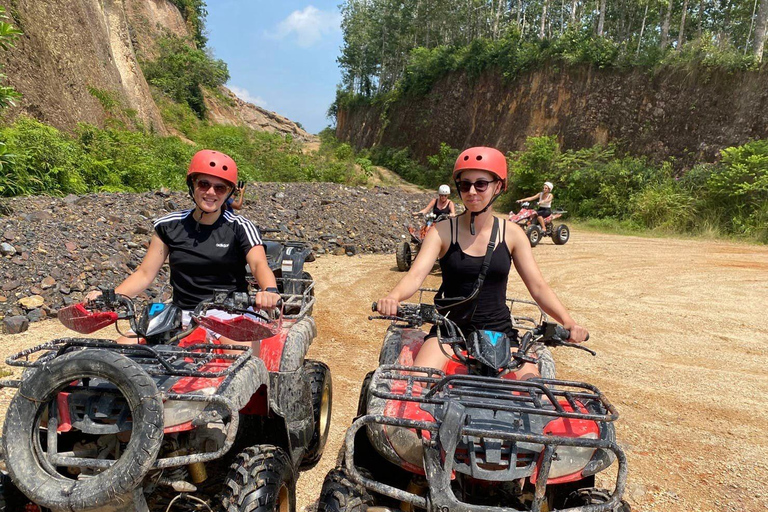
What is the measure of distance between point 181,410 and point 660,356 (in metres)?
5.52

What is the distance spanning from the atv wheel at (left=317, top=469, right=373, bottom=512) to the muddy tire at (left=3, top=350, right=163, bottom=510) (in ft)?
2.13

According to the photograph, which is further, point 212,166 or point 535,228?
point 535,228

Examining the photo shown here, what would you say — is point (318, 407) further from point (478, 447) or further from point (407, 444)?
point (478, 447)

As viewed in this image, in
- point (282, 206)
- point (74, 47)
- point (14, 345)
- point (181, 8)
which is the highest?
point (181, 8)

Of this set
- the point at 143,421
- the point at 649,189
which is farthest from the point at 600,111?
the point at 143,421

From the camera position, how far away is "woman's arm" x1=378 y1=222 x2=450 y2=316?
2.73 m

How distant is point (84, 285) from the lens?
23.0 feet

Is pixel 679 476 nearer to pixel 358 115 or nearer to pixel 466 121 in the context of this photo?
pixel 466 121

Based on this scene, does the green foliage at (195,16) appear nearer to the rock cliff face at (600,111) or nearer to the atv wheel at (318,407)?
the rock cliff face at (600,111)

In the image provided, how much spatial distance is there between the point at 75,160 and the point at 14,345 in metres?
9.19

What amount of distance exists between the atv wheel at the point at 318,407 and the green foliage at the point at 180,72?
31622mm

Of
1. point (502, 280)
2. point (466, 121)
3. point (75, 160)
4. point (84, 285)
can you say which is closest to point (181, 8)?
point (466, 121)

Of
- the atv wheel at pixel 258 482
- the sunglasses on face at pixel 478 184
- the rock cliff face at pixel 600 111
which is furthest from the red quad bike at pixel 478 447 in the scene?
the rock cliff face at pixel 600 111

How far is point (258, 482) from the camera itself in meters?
2.15
